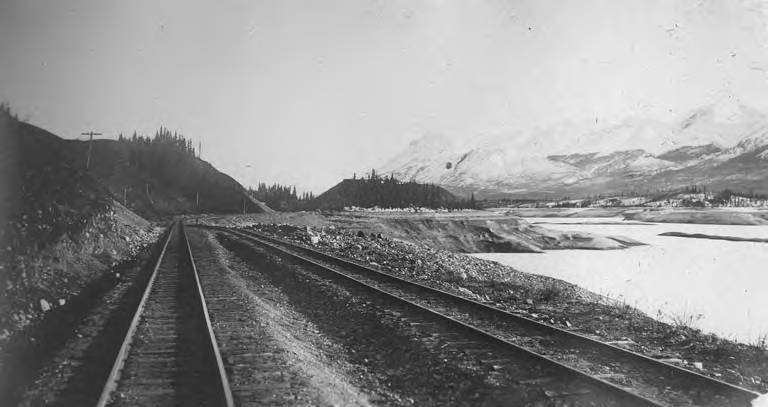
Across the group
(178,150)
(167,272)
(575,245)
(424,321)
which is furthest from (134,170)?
(424,321)

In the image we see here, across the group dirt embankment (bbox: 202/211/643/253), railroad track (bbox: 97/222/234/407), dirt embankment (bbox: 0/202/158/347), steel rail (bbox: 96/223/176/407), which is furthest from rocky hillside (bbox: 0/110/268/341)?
dirt embankment (bbox: 202/211/643/253)

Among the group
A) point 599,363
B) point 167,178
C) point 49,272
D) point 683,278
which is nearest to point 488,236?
point 683,278

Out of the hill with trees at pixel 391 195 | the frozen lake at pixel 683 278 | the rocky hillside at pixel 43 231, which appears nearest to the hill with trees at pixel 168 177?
the hill with trees at pixel 391 195

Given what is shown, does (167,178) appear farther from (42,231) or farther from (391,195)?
(42,231)

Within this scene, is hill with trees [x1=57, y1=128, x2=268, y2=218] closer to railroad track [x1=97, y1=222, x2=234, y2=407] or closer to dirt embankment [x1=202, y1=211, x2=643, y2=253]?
dirt embankment [x1=202, y1=211, x2=643, y2=253]

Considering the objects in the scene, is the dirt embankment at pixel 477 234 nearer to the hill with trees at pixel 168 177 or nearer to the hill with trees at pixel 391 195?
the hill with trees at pixel 391 195

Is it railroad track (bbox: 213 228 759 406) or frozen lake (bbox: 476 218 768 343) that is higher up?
railroad track (bbox: 213 228 759 406)
